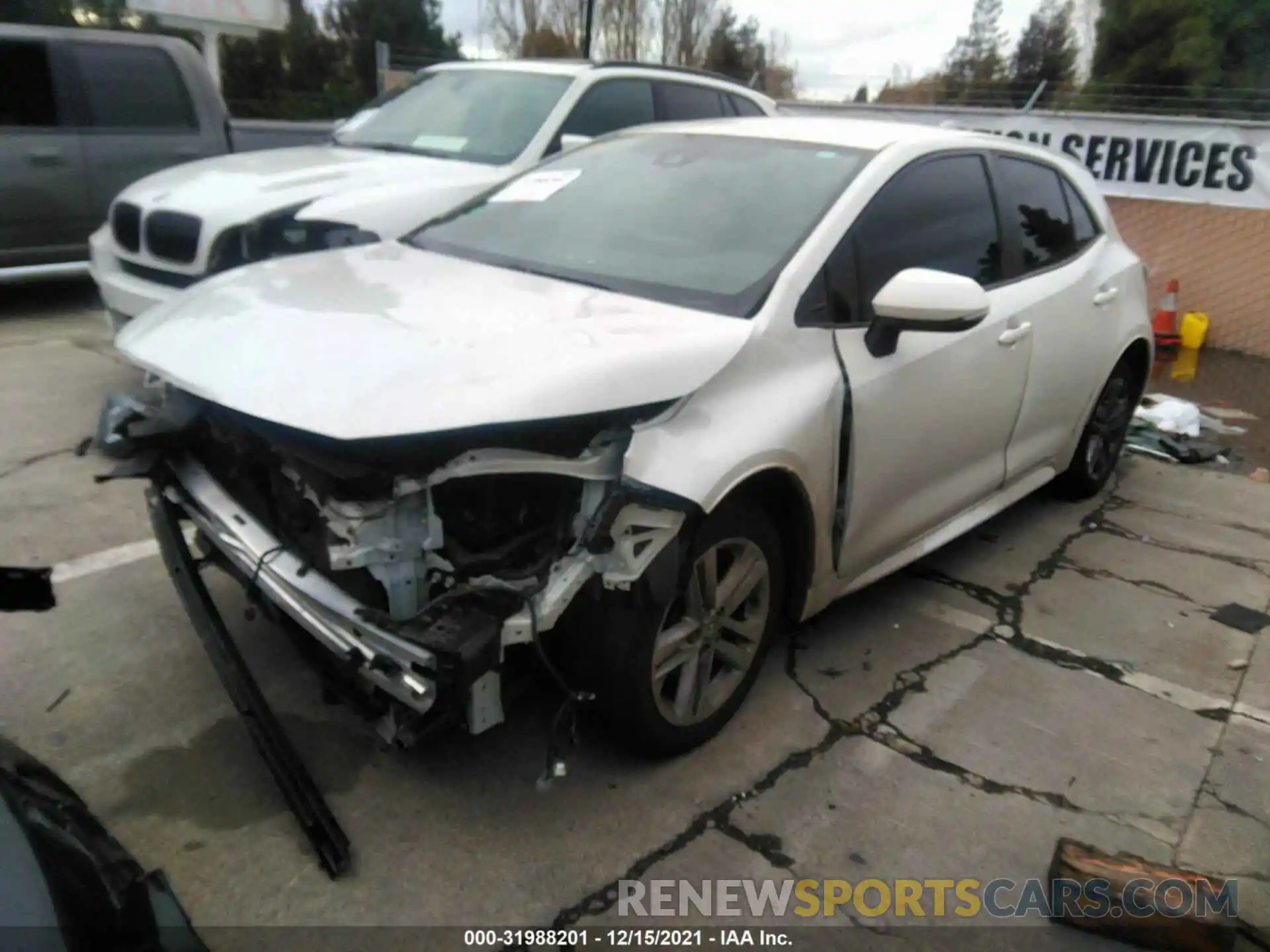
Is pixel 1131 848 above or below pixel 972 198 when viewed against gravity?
below

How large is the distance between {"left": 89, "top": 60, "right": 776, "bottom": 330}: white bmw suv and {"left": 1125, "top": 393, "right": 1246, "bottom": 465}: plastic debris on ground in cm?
347

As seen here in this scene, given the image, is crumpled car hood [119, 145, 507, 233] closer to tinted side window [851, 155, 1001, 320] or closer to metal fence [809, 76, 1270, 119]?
tinted side window [851, 155, 1001, 320]

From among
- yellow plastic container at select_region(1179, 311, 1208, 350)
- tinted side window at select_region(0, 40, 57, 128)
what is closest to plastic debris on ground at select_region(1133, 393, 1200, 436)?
yellow plastic container at select_region(1179, 311, 1208, 350)

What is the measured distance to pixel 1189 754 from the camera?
3.28m

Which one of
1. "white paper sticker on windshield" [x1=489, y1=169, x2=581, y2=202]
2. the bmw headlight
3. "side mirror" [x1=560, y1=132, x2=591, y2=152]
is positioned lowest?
the bmw headlight

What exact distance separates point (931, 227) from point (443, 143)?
3537mm

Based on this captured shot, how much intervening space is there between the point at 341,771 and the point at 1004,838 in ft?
6.03

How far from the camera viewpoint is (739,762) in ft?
9.96

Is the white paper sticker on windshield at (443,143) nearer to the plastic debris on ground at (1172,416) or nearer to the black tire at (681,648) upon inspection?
the black tire at (681,648)

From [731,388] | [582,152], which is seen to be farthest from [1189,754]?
[582,152]

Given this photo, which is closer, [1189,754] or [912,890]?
[912,890]

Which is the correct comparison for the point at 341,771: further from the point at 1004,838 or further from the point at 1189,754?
the point at 1189,754

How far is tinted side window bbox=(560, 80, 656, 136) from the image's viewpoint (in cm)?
615

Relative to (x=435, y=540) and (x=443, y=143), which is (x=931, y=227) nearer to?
(x=435, y=540)
